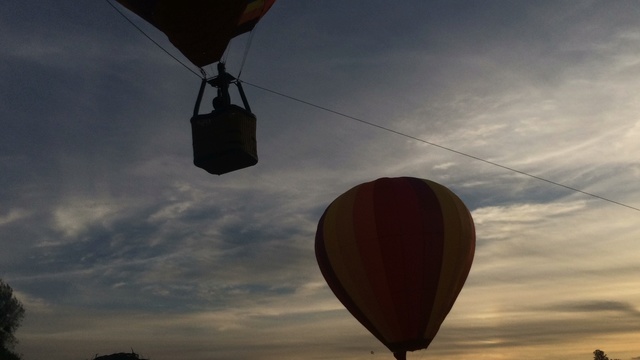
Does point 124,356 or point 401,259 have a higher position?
point 401,259

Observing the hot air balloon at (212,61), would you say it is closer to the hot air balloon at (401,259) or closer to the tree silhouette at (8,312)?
the hot air balloon at (401,259)

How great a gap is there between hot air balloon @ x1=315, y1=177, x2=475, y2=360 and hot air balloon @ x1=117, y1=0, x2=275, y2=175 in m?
5.40

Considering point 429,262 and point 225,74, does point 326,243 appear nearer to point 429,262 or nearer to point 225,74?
point 429,262

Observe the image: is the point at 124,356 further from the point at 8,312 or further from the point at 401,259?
the point at 8,312

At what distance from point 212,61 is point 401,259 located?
321 inches

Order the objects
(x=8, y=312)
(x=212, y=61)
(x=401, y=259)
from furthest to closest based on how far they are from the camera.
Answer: (x=8, y=312), (x=401, y=259), (x=212, y=61)

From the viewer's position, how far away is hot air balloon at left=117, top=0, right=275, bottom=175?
1514cm

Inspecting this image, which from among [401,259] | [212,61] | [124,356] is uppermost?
[212,61]

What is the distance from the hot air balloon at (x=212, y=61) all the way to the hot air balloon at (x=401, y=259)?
540cm

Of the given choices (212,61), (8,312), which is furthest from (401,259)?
(8,312)

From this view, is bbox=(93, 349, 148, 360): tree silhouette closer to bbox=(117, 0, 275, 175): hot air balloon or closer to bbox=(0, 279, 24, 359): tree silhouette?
bbox=(117, 0, 275, 175): hot air balloon

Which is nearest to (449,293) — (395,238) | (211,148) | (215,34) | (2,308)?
(395,238)

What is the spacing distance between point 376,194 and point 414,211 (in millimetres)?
1370

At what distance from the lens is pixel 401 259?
19.4m
